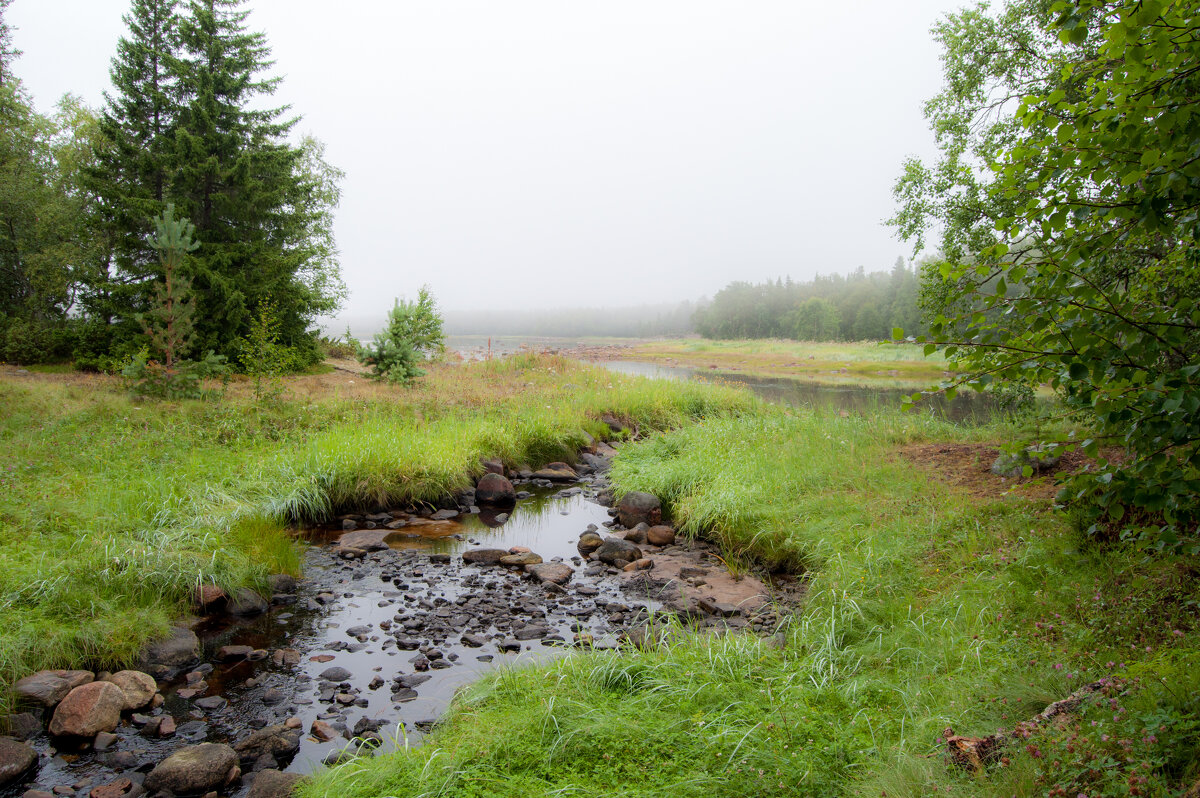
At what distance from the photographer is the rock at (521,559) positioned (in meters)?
8.02

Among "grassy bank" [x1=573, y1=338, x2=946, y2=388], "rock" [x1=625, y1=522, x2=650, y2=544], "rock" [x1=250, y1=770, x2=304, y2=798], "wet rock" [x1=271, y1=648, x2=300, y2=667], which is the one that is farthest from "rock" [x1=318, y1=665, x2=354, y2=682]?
"grassy bank" [x1=573, y1=338, x2=946, y2=388]

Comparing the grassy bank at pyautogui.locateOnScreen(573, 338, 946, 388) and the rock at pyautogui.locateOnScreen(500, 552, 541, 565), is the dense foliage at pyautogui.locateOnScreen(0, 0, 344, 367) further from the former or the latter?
the grassy bank at pyautogui.locateOnScreen(573, 338, 946, 388)

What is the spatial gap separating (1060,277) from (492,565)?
6963mm

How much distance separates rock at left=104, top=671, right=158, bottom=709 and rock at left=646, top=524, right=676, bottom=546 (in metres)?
5.87

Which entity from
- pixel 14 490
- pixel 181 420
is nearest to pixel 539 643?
pixel 14 490

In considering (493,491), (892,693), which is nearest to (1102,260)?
(892,693)

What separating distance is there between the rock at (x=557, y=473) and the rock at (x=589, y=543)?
425 cm

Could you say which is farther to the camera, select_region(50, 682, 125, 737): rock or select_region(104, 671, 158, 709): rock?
select_region(104, 671, 158, 709): rock

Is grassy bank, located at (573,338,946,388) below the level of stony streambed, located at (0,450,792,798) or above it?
above

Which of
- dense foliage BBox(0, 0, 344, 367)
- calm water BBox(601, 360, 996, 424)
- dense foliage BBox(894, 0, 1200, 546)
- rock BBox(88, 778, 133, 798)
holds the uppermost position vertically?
dense foliage BBox(0, 0, 344, 367)

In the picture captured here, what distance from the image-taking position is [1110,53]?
7.59 ft

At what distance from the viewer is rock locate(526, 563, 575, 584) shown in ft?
24.5

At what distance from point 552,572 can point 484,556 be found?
3.64 feet

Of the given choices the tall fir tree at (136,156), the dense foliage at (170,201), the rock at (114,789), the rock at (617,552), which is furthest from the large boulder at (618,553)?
the tall fir tree at (136,156)
